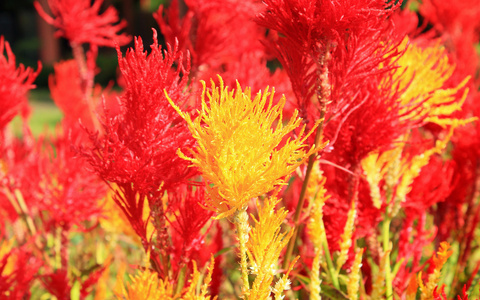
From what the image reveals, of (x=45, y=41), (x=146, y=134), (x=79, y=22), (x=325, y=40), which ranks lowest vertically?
(x=146, y=134)

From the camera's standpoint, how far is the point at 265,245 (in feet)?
2.04

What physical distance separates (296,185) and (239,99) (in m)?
0.76

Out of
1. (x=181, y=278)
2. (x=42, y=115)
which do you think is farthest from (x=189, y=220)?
(x=42, y=115)

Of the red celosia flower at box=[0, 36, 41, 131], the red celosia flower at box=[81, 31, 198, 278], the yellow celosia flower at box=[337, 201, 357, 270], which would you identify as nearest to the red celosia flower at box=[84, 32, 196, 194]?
the red celosia flower at box=[81, 31, 198, 278]

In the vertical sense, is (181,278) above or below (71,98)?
below

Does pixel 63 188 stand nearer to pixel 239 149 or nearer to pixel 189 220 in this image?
pixel 189 220

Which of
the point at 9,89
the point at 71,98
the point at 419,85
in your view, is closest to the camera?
the point at 419,85

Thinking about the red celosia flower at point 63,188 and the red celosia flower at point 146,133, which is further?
the red celosia flower at point 63,188

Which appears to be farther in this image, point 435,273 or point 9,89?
point 9,89

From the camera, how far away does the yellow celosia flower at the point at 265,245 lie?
24.3 inches

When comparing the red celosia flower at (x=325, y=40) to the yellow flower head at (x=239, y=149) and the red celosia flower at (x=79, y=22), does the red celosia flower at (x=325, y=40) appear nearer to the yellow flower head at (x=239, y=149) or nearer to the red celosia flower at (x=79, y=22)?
the yellow flower head at (x=239, y=149)

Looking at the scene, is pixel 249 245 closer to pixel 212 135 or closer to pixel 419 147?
pixel 212 135

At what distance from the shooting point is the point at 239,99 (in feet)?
2.02

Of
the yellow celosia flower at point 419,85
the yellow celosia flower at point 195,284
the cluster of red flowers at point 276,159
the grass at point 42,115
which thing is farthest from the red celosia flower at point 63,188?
the grass at point 42,115
